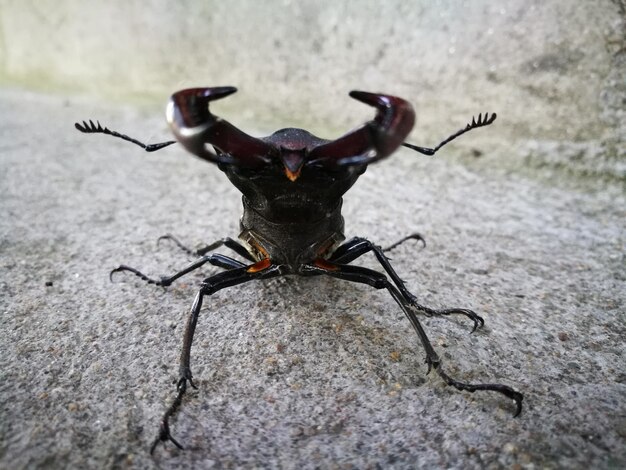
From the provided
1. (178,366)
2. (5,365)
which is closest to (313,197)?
(178,366)

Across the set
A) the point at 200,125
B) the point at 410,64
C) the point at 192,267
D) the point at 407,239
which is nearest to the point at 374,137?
the point at 200,125

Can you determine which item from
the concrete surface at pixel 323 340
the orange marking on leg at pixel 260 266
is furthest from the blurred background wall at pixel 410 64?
the orange marking on leg at pixel 260 266

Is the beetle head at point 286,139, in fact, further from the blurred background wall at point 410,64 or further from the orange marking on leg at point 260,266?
the blurred background wall at point 410,64

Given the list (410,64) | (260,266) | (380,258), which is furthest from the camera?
(410,64)

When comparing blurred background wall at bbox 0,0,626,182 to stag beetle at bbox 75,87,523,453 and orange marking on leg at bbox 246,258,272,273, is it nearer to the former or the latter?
Answer: stag beetle at bbox 75,87,523,453

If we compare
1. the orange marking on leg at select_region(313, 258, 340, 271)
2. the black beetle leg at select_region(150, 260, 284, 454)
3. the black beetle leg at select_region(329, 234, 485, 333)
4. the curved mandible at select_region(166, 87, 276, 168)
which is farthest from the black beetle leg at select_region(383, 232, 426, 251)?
the curved mandible at select_region(166, 87, 276, 168)

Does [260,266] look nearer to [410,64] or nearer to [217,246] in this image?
[217,246]

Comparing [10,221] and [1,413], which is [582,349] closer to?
[1,413]
